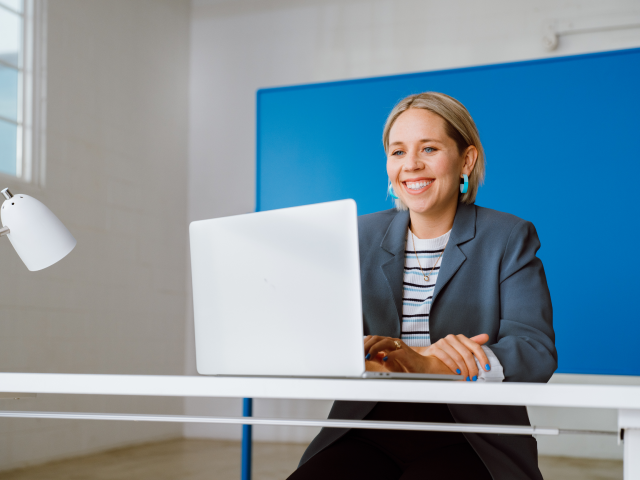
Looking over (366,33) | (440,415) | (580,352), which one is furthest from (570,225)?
(366,33)

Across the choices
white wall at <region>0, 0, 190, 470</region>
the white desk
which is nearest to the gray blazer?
the white desk

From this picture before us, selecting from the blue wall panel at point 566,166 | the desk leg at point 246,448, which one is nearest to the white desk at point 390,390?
the desk leg at point 246,448

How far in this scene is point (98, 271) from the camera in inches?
147

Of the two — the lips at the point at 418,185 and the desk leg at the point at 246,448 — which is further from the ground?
the lips at the point at 418,185

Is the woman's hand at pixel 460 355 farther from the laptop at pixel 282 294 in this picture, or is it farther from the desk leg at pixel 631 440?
the desk leg at pixel 631 440

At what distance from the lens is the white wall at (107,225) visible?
128 inches

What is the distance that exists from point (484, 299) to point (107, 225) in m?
2.98

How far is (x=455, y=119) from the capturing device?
58.2 inches

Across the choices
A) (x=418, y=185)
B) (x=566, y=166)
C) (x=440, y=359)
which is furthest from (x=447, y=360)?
(x=566, y=166)

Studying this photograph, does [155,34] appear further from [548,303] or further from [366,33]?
[548,303]

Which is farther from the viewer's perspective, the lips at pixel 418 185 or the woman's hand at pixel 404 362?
the lips at pixel 418 185

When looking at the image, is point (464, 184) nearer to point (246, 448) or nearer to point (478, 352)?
point (478, 352)

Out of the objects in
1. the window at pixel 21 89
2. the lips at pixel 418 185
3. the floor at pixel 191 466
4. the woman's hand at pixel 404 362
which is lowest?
the floor at pixel 191 466

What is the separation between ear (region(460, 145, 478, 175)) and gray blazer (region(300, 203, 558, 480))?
0.32 feet
